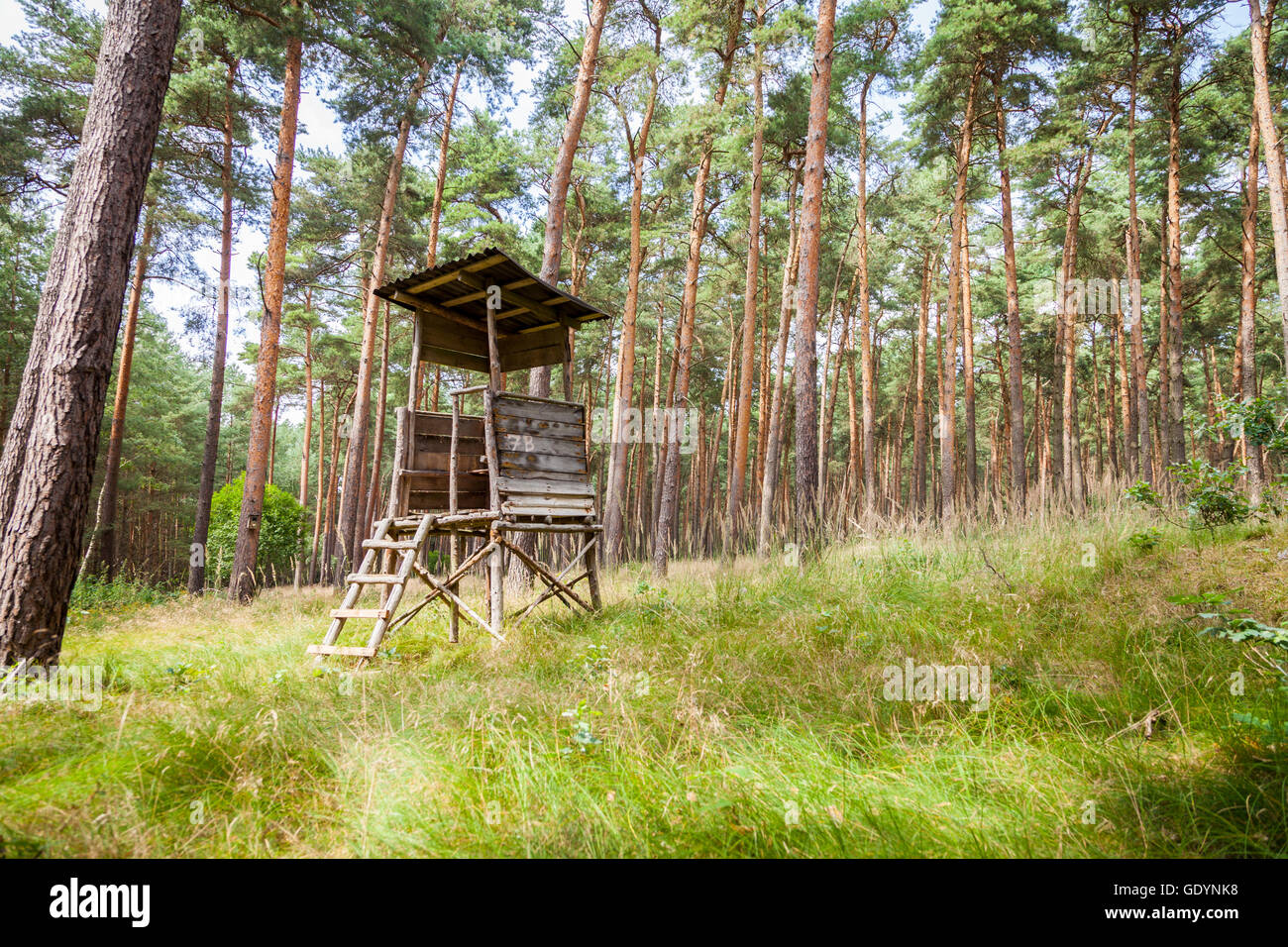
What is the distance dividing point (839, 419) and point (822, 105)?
3065 centimetres

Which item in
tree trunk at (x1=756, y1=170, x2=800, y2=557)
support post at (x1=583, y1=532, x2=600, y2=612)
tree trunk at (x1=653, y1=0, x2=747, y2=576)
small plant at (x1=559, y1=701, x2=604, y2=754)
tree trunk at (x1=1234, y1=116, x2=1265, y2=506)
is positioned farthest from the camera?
tree trunk at (x1=756, y1=170, x2=800, y2=557)

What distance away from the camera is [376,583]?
5402 millimetres

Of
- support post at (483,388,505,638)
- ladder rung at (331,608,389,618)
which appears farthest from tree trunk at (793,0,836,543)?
ladder rung at (331,608,389,618)

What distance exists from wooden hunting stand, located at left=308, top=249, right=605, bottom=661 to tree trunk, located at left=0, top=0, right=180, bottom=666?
7.03ft

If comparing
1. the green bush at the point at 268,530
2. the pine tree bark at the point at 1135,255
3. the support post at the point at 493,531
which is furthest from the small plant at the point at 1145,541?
the green bush at the point at 268,530

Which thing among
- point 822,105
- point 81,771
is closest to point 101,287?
point 81,771

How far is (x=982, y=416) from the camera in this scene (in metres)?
35.7

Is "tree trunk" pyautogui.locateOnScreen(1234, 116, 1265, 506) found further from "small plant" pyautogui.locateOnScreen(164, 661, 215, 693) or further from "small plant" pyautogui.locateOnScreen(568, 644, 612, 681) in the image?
"small plant" pyautogui.locateOnScreen(164, 661, 215, 693)

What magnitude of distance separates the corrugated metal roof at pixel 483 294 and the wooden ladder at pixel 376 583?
272 centimetres

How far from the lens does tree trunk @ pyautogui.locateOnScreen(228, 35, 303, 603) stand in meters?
11.0

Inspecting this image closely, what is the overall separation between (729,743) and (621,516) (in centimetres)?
1267

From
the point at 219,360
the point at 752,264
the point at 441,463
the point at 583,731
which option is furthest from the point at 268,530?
the point at 583,731

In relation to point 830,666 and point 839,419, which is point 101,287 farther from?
point 839,419

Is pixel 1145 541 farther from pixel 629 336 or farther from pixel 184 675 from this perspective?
pixel 629 336
